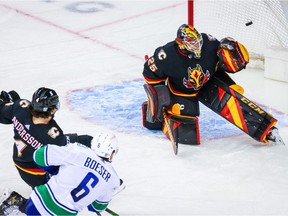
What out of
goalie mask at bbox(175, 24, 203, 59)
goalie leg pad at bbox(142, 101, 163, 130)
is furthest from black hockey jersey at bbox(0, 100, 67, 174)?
goalie leg pad at bbox(142, 101, 163, 130)

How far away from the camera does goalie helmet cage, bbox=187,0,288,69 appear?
668cm

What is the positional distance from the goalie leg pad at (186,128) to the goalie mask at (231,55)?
17.0 inches

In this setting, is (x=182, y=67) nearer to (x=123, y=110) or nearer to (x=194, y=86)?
(x=194, y=86)

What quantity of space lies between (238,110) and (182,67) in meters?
0.48

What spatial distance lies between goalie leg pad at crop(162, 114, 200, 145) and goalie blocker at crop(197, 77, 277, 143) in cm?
18

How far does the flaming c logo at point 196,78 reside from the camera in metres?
5.32

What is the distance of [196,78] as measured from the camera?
5.34 metres

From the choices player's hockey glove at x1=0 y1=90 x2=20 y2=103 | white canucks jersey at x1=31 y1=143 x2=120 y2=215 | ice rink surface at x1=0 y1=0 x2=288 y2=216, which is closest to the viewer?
white canucks jersey at x1=31 y1=143 x2=120 y2=215

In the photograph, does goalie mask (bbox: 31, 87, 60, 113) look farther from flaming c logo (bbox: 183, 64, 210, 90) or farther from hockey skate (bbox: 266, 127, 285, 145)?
hockey skate (bbox: 266, 127, 285, 145)

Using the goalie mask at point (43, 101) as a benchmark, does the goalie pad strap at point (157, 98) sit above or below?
below

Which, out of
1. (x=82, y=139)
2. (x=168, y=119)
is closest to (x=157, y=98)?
(x=168, y=119)

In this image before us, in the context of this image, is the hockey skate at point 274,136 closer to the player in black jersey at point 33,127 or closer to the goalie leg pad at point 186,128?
the goalie leg pad at point 186,128

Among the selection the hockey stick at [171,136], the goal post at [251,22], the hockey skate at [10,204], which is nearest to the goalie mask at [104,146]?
the hockey skate at [10,204]

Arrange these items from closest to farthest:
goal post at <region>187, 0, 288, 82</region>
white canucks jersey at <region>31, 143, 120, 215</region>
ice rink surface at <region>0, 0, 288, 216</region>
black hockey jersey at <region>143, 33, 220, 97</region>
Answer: white canucks jersey at <region>31, 143, 120, 215</region>
ice rink surface at <region>0, 0, 288, 216</region>
black hockey jersey at <region>143, 33, 220, 97</region>
goal post at <region>187, 0, 288, 82</region>
